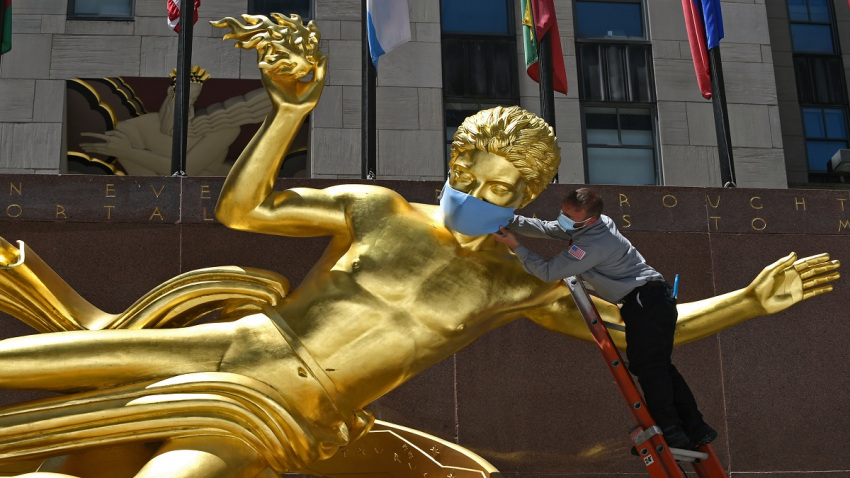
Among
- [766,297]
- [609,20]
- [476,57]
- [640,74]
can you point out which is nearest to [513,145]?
[766,297]

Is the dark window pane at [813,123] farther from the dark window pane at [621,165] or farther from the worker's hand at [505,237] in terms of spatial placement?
the worker's hand at [505,237]

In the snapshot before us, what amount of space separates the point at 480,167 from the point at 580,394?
2826 millimetres

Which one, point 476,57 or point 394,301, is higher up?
point 476,57

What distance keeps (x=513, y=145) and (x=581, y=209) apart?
1.60ft

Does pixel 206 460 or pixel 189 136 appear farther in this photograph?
pixel 189 136

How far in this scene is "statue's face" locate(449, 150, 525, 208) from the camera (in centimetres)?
576

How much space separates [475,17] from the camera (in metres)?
19.2

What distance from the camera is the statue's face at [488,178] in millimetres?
5758

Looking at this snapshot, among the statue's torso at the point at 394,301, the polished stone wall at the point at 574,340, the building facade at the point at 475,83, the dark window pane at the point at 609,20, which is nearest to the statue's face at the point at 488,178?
the statue's torso at the point at 394,301

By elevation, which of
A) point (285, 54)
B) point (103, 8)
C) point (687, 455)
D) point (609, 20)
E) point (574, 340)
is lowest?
point (687, 455)

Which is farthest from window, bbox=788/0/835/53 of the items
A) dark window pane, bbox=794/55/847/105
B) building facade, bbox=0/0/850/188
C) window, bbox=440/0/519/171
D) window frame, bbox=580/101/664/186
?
window, bbox=440/0/519/171

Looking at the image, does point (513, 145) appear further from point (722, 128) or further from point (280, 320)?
point (722, 128)

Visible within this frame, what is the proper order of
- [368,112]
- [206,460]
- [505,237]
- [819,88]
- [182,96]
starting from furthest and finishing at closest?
[819,88] → [368,112] → [182,96] → [505,237] → [206,460]

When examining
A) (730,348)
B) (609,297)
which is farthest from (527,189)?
(730,348)
